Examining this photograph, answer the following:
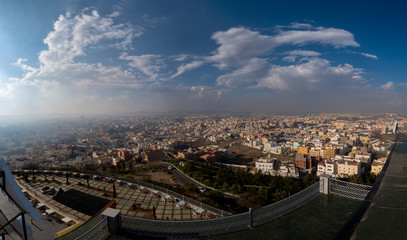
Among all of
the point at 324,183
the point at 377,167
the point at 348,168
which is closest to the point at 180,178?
the point at 324,183

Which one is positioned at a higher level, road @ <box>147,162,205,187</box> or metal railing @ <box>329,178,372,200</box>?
metal railing @ <box>329,178,372,200</box>

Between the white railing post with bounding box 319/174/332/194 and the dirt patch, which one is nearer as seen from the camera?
the white railing post with bounding box 319/174/332/194

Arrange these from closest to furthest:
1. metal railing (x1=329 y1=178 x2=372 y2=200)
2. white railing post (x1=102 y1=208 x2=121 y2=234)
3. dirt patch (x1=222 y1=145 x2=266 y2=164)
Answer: white railing post (x1=102 y1=208 x2=121 y2=234) → metal railing (x1=329 y1=178 x2=372 y2=200) → dirt patch (x1=222 y1=145 x2=266 y2=164)

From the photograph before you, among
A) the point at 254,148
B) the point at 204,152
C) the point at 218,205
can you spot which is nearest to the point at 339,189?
the point at 218,205

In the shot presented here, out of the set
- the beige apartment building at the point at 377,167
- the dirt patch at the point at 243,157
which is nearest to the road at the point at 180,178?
the dirt patch at the point at 243,157

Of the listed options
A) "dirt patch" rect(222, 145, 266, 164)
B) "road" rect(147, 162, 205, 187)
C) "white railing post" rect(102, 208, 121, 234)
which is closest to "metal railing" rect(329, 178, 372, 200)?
"white railing post" rect(102, 208, 121, 234)

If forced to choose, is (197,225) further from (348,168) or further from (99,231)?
(348,168)

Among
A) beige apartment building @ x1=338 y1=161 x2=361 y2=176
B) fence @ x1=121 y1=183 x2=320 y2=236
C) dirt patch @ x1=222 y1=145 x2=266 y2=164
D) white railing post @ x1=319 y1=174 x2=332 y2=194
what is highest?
white railing post @ x1=319 y1=174 x2=332 y2=194

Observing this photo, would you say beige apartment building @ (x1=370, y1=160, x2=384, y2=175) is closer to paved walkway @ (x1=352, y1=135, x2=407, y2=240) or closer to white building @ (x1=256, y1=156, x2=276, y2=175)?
white building @ (x1=256, y1=156, x2=276, y2=175)

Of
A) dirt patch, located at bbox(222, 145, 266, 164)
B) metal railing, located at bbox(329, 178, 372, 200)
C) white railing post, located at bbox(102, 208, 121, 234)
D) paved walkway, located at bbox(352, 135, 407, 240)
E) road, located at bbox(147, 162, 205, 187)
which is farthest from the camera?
dirt patch, located at bbox(222, 145, 266, 164)
